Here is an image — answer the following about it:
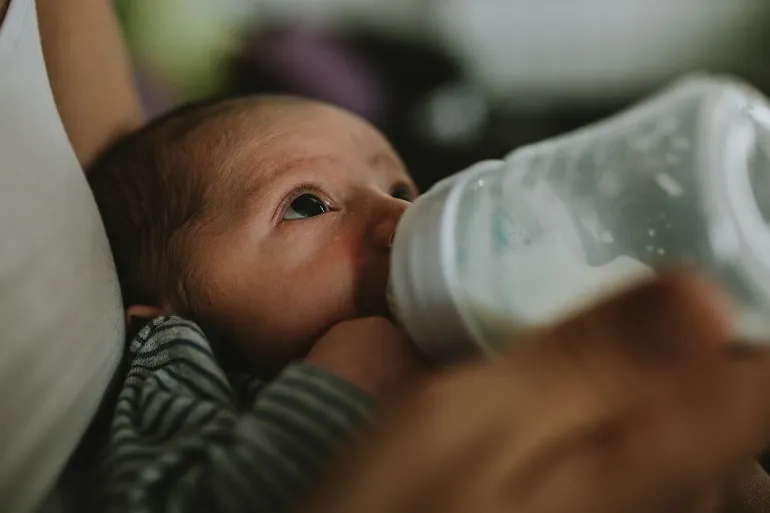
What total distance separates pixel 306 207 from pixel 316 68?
1194 millimetres

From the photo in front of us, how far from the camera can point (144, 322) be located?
78 centimetres

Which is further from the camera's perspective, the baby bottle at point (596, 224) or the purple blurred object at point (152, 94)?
the purple blurred object at point (152, 94)

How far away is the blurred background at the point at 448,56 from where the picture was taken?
1871mm

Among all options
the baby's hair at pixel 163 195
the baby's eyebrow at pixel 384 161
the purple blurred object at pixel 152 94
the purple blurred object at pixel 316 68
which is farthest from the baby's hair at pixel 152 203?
the purple blurred object at pixel 316 68

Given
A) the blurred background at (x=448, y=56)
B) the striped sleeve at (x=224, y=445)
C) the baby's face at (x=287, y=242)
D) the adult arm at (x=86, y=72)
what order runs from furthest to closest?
the blurred background at (x=448, y=56) → the adult arm at (x=86, y=72) → the baby's face at (x=287, y=242) → the striped sleeve at (x=224, y=445)

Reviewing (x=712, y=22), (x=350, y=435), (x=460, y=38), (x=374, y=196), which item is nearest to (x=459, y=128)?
(x=460, y=38)

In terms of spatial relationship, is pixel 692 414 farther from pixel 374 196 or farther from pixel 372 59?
pixel 372 59

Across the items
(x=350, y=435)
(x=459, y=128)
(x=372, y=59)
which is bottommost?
(x=459, y=128)

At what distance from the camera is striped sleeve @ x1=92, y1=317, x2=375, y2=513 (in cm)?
48

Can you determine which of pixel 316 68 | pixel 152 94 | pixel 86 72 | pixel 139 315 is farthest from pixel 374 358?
pixel 316 68

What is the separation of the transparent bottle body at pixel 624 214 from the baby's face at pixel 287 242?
0.19 meters

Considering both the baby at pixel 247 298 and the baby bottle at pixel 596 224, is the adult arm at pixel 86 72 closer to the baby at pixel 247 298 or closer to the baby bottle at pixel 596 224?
the baby at pixel 247 298

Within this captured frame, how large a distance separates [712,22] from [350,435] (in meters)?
2.68

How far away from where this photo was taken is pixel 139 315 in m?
0.78
